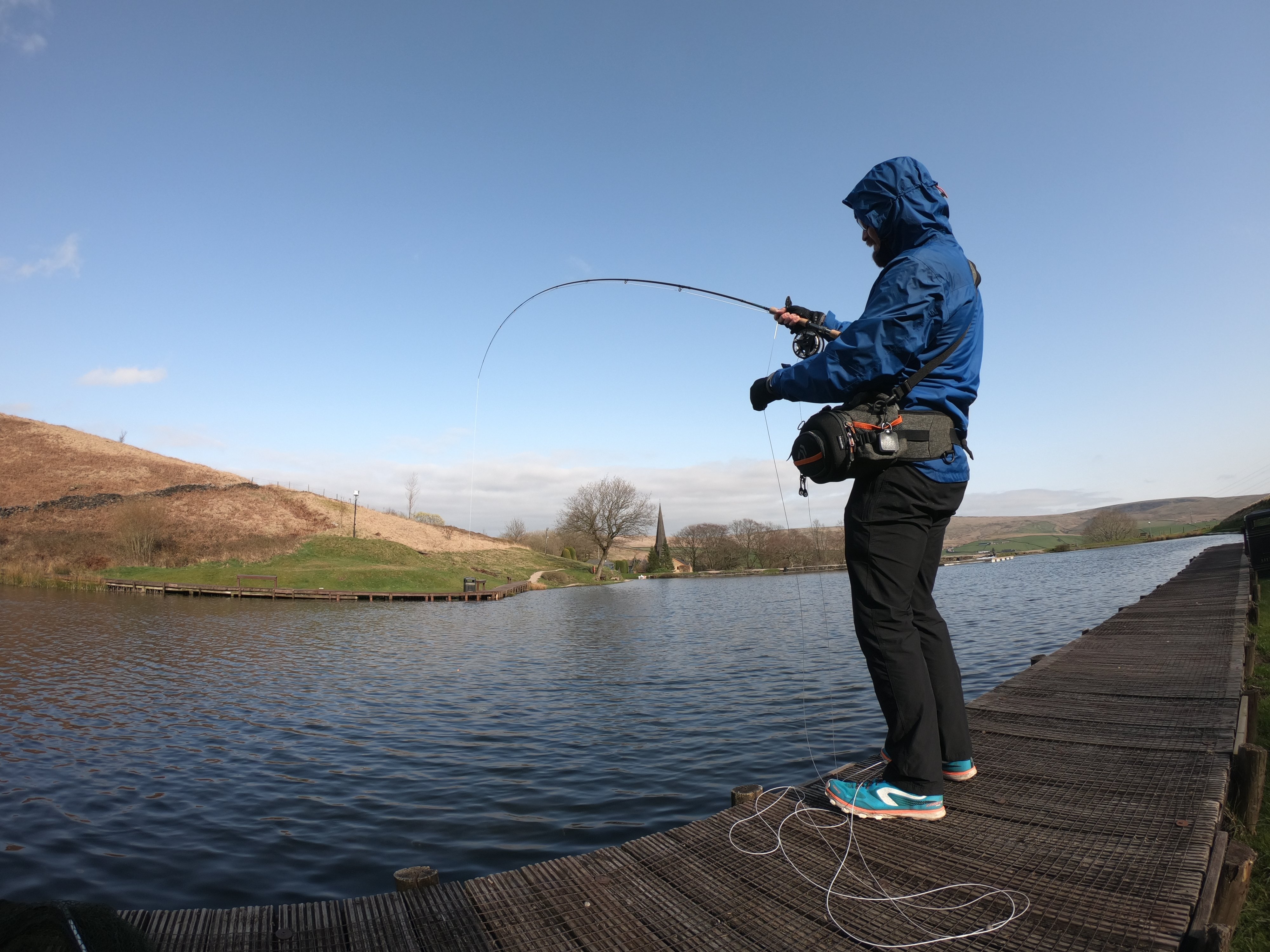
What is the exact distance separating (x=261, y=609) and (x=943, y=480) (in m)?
29.7

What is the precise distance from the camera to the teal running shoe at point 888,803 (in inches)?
126

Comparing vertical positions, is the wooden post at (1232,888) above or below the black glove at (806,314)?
below

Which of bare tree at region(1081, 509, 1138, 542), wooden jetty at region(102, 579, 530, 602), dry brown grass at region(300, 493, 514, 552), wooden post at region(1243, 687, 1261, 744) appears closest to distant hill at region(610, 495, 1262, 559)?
bare tree at region(1081, 509, 1138, 542)

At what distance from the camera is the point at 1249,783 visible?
3383 mm

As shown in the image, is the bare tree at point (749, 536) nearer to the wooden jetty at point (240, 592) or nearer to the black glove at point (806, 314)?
the wooden jetty at point (240, 592)

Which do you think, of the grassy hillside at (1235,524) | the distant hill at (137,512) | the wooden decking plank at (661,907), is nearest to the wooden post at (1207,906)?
the wooden decking plank at (661,907)

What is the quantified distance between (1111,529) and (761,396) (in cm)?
12989

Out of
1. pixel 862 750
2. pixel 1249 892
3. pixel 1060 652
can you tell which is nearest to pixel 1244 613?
pixel 1060 652

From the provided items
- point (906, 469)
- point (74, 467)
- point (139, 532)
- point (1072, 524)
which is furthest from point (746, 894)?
point (1072, 524)

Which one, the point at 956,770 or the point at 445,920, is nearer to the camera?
the point at 445,920

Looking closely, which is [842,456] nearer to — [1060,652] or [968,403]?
[968,403]

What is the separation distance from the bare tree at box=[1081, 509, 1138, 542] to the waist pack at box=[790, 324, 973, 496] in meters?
122

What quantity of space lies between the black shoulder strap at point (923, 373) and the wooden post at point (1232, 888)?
211 cm

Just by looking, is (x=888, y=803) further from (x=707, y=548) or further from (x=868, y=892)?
(x=707, y=548)
